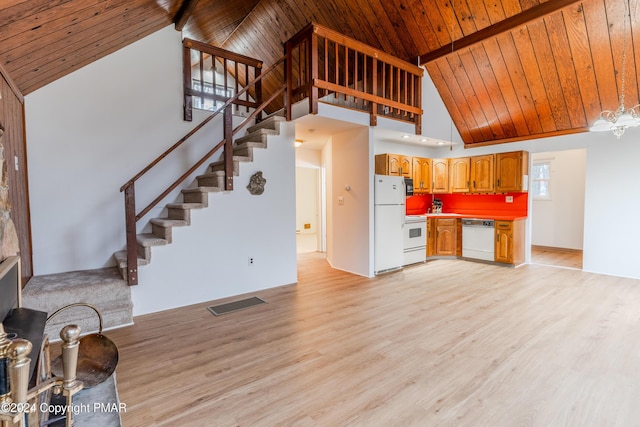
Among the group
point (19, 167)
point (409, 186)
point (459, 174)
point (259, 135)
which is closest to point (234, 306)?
point (259, 135)

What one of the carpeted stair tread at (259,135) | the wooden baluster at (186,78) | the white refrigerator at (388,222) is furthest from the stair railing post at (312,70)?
the wooden baluster at (186,78)

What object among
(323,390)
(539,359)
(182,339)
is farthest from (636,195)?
(182,339)

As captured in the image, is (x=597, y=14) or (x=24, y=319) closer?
(x=24, y=319)

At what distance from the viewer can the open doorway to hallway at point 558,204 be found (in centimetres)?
689

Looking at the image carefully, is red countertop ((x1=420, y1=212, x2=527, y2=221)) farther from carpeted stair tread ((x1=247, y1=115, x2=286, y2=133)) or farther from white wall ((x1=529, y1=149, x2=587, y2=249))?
carpeted stair tread ((x1=247, y1=115, x2=286, y2=133))

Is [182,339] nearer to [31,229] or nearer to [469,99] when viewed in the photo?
[31,229]

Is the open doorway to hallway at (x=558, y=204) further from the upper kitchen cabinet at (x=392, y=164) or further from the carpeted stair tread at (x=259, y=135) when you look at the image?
the carpeted stair tread at (x=259, y=135)

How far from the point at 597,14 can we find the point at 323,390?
510 cm

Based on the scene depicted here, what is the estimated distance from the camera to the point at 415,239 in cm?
585

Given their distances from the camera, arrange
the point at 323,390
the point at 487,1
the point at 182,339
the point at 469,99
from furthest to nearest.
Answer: the point at 469,99
the point at 487,1
the point at 182,339
the point at 323,390

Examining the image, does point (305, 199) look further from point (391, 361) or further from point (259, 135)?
point (391, 361)

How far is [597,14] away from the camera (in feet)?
12.1

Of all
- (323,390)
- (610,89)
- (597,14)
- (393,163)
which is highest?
(597,14)

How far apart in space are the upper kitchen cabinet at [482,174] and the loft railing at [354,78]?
5.64 ft
